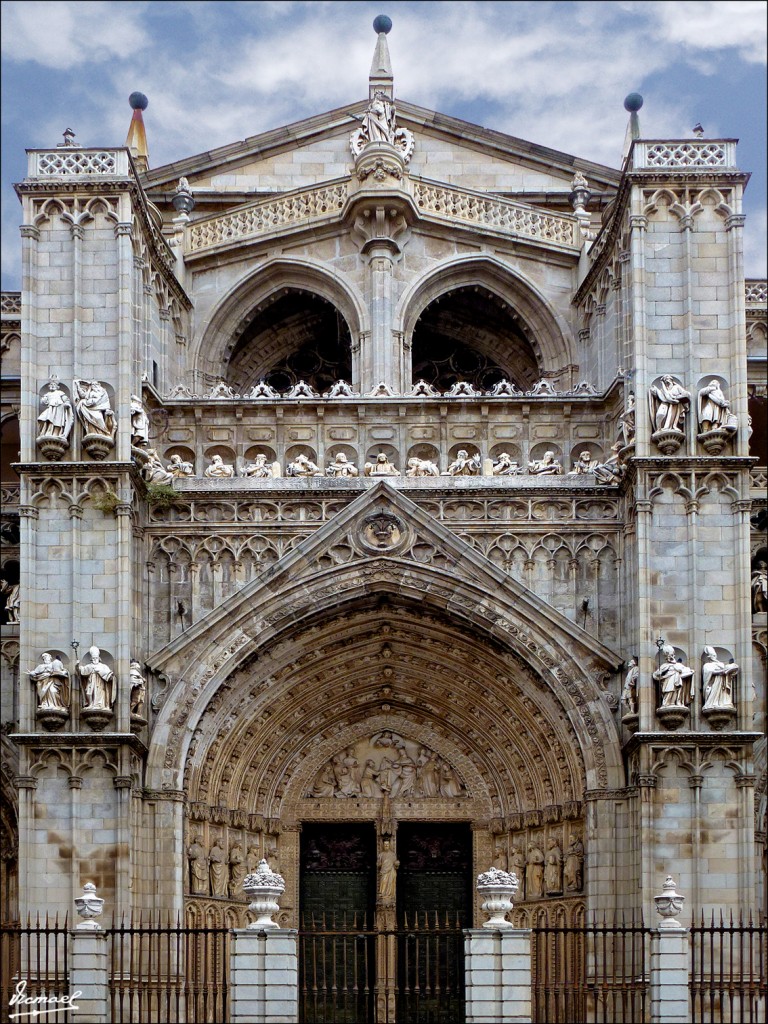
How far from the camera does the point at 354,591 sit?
3056cm

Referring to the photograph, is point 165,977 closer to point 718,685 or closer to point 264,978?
point 264,978

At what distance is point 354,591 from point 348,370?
23.3 ft

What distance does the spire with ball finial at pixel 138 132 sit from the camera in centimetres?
3922

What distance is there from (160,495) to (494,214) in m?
8.56

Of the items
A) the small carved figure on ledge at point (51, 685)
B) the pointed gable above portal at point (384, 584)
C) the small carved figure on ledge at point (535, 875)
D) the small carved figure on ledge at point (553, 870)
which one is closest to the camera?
the small carved figure on ledge at point (51, 685)

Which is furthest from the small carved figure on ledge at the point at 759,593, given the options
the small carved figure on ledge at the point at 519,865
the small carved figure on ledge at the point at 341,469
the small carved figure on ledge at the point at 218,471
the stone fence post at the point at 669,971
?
the small carved figure on ledge at the point at 218,471

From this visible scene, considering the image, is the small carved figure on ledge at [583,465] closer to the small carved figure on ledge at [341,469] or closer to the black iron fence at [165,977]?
the small carved figure on ledge at [341,469]

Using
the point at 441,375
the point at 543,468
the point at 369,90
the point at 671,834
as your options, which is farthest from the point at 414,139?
the point at 671,834

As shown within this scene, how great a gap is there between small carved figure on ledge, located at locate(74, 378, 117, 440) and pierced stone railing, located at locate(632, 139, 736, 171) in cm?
896

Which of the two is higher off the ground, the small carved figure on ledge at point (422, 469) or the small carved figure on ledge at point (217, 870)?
the small carved figure on ledge at point (422, 469)

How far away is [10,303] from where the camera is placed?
3606cm

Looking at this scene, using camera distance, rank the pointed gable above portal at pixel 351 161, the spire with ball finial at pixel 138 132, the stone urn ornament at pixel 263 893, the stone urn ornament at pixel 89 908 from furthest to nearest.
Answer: the spire with ball finial at pixel 138 132, the pointed gable above portal at pixel 351 161, the stone urn ornament at pixel 263 893, the stone urn ornament at pixel 89 908

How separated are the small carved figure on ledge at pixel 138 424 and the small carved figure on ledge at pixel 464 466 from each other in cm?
474

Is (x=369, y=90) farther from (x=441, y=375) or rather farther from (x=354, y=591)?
(x=354, y=591)
